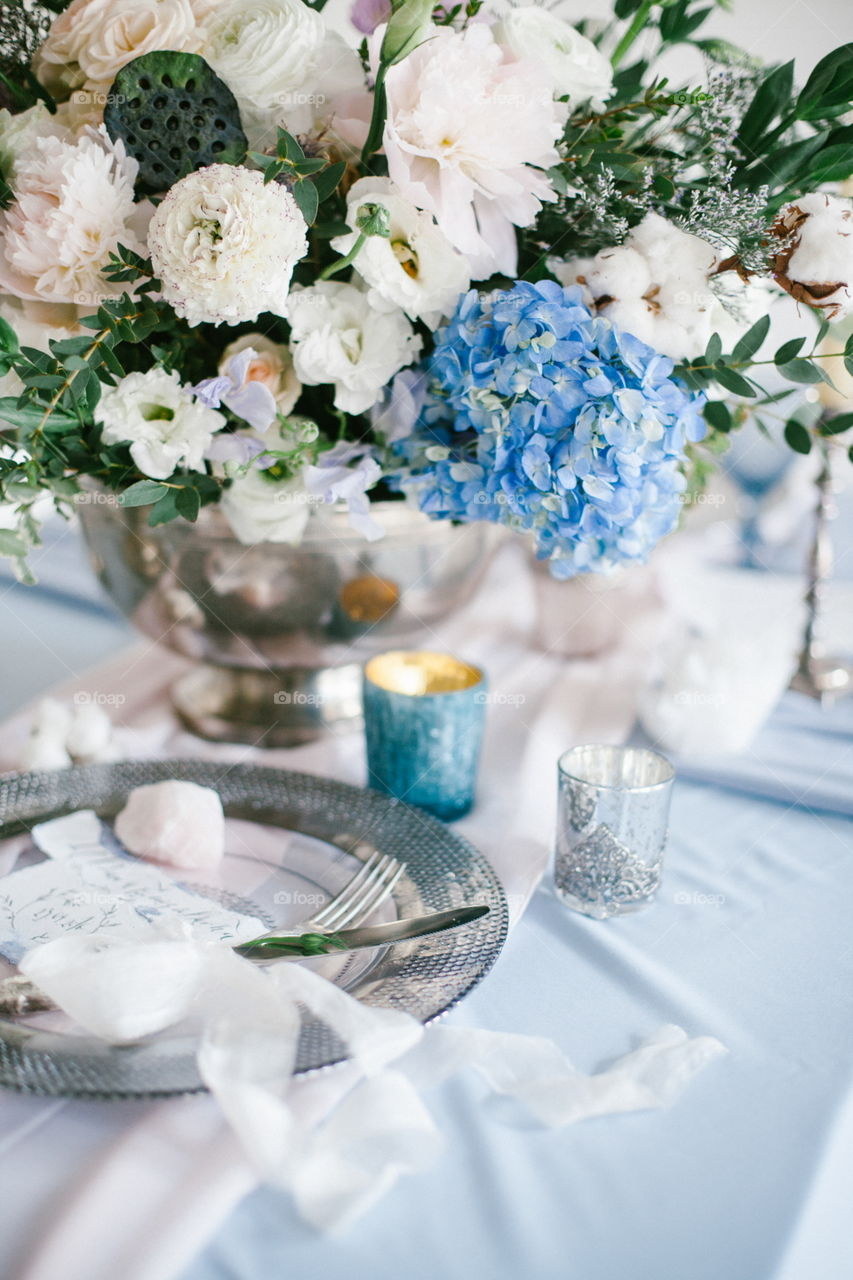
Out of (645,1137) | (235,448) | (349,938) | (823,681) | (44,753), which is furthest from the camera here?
(823,681)

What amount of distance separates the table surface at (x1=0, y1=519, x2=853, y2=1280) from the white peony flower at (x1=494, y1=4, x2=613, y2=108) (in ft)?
1.73

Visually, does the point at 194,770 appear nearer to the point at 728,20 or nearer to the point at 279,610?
the point at 279,610

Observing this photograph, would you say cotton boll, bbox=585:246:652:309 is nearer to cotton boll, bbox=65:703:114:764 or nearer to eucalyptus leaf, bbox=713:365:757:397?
eucalyptus leaf, bbox=713:365:757:397

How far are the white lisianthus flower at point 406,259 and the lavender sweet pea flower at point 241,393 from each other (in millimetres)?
92

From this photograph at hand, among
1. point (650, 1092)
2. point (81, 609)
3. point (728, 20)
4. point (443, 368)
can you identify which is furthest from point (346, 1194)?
point (728, 20)

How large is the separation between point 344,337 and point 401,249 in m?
0.07

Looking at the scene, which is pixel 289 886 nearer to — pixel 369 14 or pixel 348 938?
pixel 348 938

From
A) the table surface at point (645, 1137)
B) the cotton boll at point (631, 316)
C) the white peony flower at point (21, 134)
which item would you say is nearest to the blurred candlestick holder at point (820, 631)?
the table surface at point (645, 1137)

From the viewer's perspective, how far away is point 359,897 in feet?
2.02

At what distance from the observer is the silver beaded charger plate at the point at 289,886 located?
1.51 feet

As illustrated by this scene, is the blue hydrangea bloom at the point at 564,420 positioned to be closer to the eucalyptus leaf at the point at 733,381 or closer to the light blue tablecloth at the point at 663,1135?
the eucalyptus leaf at the point at 733,381

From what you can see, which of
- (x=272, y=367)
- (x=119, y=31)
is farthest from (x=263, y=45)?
(x=272, y=367)

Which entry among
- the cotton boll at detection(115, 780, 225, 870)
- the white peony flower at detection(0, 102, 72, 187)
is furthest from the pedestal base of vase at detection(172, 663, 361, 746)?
the white peony flower at detection(0, 102, 72, 187)

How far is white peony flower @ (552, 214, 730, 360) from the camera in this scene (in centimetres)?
61
